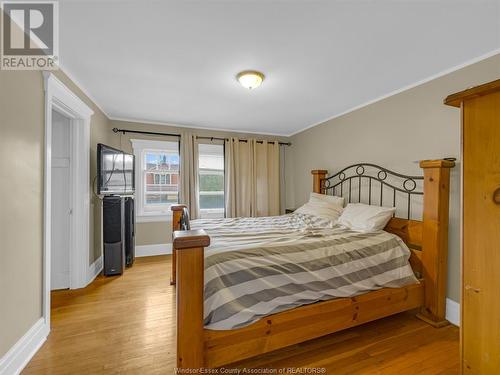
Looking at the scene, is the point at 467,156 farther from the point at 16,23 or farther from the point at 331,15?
the point at 16,23

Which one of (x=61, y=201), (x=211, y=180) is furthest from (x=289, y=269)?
(x=211, y=180)


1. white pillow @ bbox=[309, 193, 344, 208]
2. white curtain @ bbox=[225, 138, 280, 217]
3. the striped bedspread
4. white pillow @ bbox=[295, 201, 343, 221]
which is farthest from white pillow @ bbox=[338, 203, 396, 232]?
white curtain @ bbox=[225, 138, 280, 217]

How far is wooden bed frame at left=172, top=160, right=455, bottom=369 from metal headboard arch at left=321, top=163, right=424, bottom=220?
1.01 ft

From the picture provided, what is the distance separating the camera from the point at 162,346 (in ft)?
5.94

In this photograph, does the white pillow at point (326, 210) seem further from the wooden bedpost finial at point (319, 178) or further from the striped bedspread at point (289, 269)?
the striped bedspread at point (289, 269)

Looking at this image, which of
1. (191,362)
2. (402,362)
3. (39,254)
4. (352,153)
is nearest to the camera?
(191,362)

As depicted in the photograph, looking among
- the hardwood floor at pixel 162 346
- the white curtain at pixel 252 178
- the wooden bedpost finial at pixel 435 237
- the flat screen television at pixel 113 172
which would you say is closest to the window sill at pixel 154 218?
the flat screen television at pixel 113 172

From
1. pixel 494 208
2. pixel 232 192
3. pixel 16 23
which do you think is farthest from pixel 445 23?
pixel 232 192

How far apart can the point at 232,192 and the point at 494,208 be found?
11.9ft

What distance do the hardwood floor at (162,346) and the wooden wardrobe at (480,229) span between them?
2.29 ft

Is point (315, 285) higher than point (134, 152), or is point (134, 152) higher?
point (134, 152)

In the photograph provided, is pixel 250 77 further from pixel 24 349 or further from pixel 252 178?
pixel 24 349

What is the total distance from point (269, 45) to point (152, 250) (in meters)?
3.71

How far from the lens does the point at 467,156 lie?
1.12 meters
